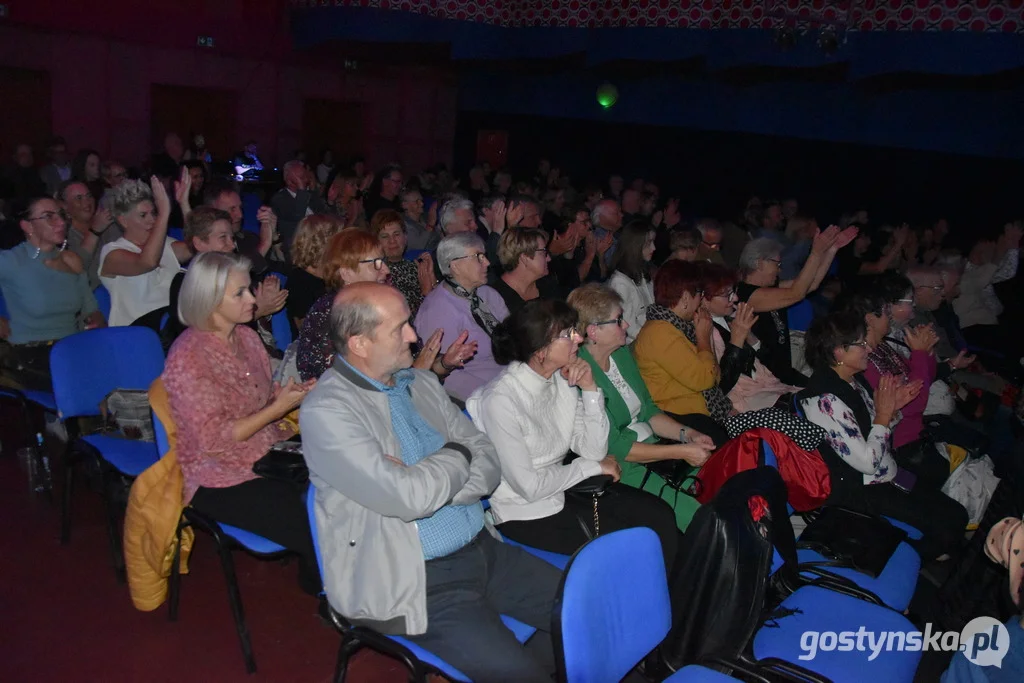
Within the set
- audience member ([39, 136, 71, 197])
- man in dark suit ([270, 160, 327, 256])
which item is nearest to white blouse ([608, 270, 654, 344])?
man in dark suit ([270, 160, 327, 256])

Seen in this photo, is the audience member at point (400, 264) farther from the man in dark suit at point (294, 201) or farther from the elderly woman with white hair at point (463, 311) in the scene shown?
the man in dark suit at point (294, 201)

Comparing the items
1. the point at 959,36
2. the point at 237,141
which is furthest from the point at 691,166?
the point at 237,141

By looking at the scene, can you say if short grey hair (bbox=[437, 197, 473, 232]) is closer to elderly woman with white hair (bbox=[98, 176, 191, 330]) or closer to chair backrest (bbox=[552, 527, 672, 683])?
elderly woman with white hair (bbox=[98, 176, 191, 330])

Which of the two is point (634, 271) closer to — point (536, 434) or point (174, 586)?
point (536, 434)

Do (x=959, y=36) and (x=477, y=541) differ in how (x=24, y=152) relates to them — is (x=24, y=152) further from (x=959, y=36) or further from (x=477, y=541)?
(x=959, y=36)

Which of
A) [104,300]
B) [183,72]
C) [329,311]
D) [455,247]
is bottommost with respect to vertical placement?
[104,300]

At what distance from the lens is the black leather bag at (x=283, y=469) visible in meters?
2.59

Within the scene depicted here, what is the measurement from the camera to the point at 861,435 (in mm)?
3287

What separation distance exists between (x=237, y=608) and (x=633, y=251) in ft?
10.8

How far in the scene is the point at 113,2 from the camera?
10875 mm

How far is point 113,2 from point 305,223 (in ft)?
29.6

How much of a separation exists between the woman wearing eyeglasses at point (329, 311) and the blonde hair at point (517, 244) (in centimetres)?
69

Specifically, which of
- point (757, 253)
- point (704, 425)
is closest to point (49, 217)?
point (704, 425)

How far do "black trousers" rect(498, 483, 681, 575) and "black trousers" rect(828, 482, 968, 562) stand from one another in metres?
0.79
